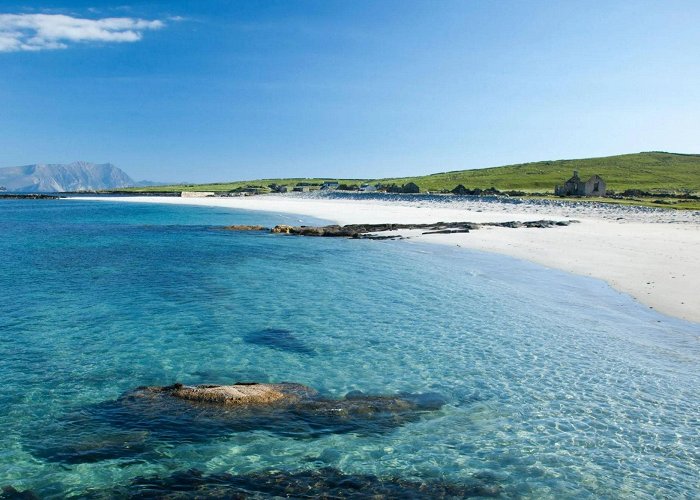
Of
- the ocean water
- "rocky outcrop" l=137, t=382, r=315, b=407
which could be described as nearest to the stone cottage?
the ocean water

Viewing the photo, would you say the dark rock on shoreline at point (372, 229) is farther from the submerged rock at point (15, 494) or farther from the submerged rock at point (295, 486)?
the submerged rock at point (15, 494)

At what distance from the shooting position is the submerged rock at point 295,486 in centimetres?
780

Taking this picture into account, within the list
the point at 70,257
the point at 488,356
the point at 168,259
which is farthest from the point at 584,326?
the point at 70,257

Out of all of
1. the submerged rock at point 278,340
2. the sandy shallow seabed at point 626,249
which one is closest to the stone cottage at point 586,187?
the sandy shallow seabed at point 626,249

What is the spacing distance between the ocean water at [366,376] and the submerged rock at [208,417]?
56mm

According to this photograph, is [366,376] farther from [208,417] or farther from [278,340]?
[208,417]

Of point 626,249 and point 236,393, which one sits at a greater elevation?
point 626,249

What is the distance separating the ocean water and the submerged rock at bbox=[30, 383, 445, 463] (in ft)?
0.18

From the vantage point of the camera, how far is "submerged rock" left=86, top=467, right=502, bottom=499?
7.80 meters

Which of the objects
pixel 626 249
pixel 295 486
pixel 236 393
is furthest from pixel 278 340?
pixel 626 249

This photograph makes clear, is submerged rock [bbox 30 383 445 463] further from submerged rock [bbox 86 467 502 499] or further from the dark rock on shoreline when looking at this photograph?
the dark rock on shoreline

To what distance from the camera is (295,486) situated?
8.08m

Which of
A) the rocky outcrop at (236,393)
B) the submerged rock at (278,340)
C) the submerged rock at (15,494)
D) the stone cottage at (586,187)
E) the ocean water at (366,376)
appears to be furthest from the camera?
the stone cottage at (586,187)

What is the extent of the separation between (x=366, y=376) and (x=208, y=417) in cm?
444
